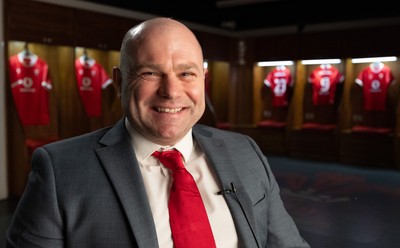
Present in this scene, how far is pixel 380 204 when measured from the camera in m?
4.95

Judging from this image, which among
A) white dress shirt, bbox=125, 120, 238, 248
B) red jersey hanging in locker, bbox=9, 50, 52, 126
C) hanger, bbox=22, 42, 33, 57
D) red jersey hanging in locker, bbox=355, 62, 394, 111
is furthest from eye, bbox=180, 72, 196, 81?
red jersey hanging in locker, bbox=355, 62, 394, 111

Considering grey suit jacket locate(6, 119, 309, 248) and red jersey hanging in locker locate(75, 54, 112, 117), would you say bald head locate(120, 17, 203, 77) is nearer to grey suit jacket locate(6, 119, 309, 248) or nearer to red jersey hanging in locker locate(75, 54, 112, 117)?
grey suit jacket locate(6, 119, 309, 248)

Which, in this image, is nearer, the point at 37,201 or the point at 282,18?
the point at 37,201

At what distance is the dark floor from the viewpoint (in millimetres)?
3818

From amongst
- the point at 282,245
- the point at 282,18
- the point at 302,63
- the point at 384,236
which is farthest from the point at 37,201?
the point at 302,63

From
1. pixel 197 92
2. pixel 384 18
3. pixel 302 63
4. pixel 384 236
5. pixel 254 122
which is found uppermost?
pixel 384 18

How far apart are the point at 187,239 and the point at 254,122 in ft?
26.3

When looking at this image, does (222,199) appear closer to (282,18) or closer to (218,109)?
(282,18)

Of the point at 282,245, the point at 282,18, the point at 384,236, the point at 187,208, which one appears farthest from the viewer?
the point at 282,18

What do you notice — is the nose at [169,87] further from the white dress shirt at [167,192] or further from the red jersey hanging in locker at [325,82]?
the red jersey hanging in locker at [325,82]

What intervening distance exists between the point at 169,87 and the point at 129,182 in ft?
0.90

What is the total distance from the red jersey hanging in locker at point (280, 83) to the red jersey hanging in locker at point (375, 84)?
1.41 metres

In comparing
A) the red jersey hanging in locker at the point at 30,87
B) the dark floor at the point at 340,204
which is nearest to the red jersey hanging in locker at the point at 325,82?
the dark floor at the point at 340,204

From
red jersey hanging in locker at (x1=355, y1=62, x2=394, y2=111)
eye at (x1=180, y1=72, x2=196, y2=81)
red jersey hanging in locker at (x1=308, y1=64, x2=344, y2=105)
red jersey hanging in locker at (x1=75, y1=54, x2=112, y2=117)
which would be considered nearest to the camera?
eye at (x1=180, y1=72, x2=196, y2=81)
